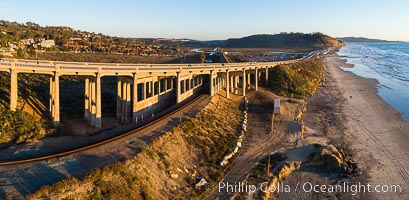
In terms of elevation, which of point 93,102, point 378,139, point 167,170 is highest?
point 93,102

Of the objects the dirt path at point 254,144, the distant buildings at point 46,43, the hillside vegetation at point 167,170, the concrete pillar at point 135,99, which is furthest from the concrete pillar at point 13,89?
the distant buildings at point 46,43

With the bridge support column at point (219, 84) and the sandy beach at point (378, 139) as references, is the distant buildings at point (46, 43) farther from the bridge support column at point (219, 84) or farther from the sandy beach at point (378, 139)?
the sandy beach at point (378, 139)

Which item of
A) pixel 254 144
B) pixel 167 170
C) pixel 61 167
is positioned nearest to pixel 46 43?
→ pixel 254 144

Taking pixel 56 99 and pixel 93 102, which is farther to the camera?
pixel 93 102

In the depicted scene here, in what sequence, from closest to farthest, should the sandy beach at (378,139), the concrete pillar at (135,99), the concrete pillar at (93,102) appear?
the sandy beach at (378,139) < the concrete pillar at (93,102) < the concrete pillar at (135,99)

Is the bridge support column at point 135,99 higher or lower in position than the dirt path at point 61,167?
higher

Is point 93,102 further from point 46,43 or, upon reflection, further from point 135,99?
point 46,43
